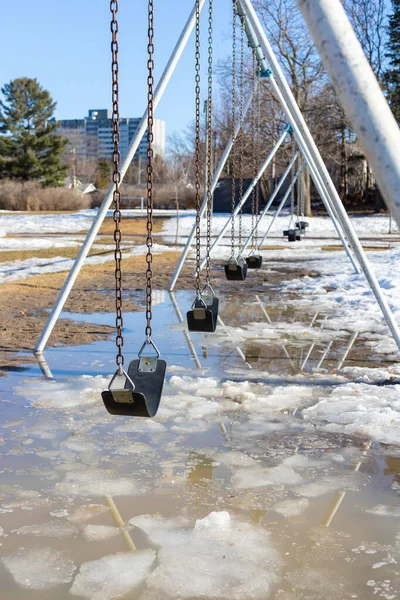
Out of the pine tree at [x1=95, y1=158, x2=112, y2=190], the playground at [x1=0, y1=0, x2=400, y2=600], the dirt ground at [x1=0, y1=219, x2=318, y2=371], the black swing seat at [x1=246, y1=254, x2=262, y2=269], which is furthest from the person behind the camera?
the pine tree at [x1=95, y1=158, x2=112, y2=190]

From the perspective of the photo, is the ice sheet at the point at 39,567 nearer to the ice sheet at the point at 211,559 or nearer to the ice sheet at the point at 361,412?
the ice sheet at the point at 211,559

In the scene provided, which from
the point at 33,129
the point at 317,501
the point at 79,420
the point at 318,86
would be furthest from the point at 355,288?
the point at 33,129

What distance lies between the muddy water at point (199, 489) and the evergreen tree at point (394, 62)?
113ft

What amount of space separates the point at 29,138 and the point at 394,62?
31519 millimetres

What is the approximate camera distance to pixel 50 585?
3.04 m

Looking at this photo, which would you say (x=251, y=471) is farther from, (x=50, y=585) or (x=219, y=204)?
(x=219, y=204)

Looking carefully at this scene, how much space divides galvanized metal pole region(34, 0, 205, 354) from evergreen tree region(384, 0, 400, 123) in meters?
32.1

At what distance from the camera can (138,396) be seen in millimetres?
3918

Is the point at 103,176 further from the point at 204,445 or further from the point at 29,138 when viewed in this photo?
the point at 204,445

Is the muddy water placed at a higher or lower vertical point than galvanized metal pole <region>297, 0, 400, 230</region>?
lower

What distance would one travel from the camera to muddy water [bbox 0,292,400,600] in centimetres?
311

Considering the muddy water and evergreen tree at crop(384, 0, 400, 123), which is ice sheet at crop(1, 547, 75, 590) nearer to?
the muddy water

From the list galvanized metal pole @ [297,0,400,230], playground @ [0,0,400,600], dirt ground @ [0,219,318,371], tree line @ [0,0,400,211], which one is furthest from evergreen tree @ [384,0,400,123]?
galvanized metal pole @ [297,0,400,230]

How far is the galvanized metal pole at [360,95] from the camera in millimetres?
→ 1952
